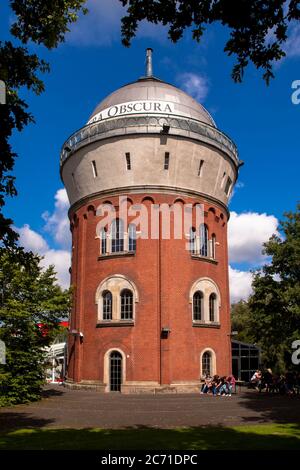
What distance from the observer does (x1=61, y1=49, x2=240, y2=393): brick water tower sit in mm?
27688

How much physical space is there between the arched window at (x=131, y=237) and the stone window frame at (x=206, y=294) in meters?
4.34

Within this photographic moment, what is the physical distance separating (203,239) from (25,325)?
13.2 meters

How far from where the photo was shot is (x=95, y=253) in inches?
1190

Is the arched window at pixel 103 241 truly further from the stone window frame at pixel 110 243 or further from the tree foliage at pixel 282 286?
the tree foliage at pixel 282 286

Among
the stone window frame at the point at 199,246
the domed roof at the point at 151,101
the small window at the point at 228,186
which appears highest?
the domed roof at the point at 151,101

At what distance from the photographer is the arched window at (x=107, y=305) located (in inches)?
1145

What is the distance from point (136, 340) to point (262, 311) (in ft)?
25.9

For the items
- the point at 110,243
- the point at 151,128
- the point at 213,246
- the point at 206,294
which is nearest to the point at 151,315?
the point at 206,294

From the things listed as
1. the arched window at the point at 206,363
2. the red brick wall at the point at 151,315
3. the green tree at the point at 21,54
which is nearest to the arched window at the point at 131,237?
the red brick wall at the point at 151,315

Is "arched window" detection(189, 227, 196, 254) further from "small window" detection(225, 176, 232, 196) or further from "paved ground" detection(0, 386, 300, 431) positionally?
"paved ground" detection(0, 386, 300, 431)

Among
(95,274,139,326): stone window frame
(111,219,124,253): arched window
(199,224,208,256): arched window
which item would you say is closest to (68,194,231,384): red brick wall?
(95,274,139,326): stone window frame

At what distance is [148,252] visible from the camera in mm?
28516

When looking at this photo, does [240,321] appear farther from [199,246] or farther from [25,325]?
[25,325]
